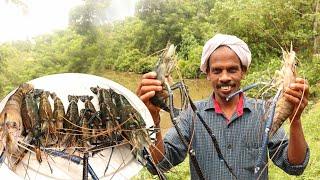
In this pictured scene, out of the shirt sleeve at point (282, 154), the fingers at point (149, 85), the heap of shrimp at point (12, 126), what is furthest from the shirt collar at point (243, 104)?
the heap of shrimp at point (12, 126)

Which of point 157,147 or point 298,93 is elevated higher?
point 298,93

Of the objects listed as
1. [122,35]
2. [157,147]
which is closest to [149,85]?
[157,147]

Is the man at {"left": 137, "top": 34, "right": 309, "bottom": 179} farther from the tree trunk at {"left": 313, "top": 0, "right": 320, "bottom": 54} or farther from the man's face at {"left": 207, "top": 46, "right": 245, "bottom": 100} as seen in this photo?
the tree trunk at {"left": 313, "top": 0, "right": 320, "bottom": 54}

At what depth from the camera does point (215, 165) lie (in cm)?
205

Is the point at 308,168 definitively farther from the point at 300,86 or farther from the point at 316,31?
the point at 316,31

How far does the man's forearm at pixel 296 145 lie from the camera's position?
1.82 m

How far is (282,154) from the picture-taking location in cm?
203

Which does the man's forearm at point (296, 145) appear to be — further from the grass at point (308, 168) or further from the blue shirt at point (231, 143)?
the grass at point (308, 168)

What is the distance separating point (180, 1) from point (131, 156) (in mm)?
23057

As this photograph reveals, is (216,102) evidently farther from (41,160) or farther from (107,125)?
(41,160)

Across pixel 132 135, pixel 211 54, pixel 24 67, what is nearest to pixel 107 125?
pixel 132 135

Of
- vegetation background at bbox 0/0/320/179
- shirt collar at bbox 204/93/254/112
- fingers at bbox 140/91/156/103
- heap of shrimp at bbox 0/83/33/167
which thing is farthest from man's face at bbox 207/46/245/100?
vegetation background at bbox 0/0/320/179

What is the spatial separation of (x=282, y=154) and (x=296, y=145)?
14 cm

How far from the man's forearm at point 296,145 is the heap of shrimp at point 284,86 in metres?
0.06
